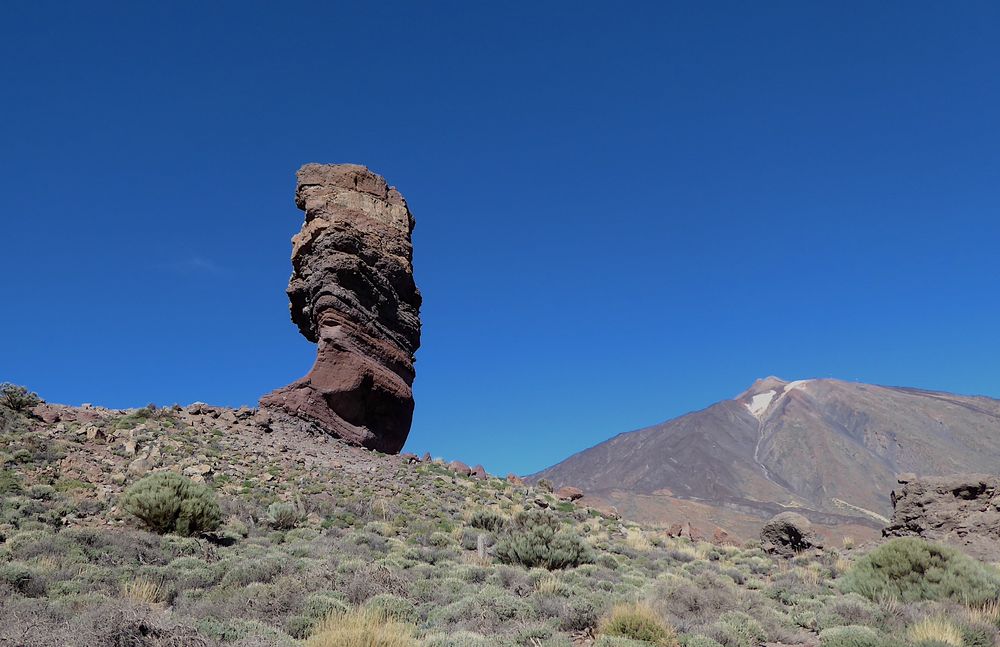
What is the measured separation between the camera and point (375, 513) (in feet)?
55.0

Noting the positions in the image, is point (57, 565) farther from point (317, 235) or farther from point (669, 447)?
point (669, 447)

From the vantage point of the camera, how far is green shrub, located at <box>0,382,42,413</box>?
17775mm

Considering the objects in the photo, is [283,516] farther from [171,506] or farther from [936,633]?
[936,633]

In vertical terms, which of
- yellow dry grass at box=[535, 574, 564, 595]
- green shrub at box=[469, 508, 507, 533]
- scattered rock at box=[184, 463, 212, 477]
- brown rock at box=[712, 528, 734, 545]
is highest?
scattered rock at box=[184, 463, 212, 477]

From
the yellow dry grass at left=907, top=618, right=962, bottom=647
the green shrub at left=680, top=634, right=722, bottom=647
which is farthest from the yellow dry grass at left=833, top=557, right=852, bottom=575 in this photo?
the green shrub at left=680, top=634, right=722, bottom=647

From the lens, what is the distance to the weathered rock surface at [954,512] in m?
16.2

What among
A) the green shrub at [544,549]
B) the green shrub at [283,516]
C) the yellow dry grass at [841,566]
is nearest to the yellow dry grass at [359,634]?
the green shrub at [544,549]

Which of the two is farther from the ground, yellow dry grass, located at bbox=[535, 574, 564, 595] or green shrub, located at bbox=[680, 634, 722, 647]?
yellow dry grass, located at bbox=[535, 574, 564, 595]

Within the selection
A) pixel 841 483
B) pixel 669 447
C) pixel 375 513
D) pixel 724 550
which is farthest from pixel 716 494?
pixel 375 513

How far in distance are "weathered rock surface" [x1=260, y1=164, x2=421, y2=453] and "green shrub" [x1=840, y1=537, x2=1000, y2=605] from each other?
16.8 meters

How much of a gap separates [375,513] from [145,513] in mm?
6038

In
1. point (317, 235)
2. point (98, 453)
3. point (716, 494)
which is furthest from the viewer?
point (716, 494)

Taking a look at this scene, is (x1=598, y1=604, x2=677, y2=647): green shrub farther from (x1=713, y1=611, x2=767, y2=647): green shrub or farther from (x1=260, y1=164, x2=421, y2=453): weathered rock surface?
(x1=260, y1=164, x2=421, y2=453): weathered rock surface

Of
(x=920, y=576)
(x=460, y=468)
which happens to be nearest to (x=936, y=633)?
(x=920, y=576)
